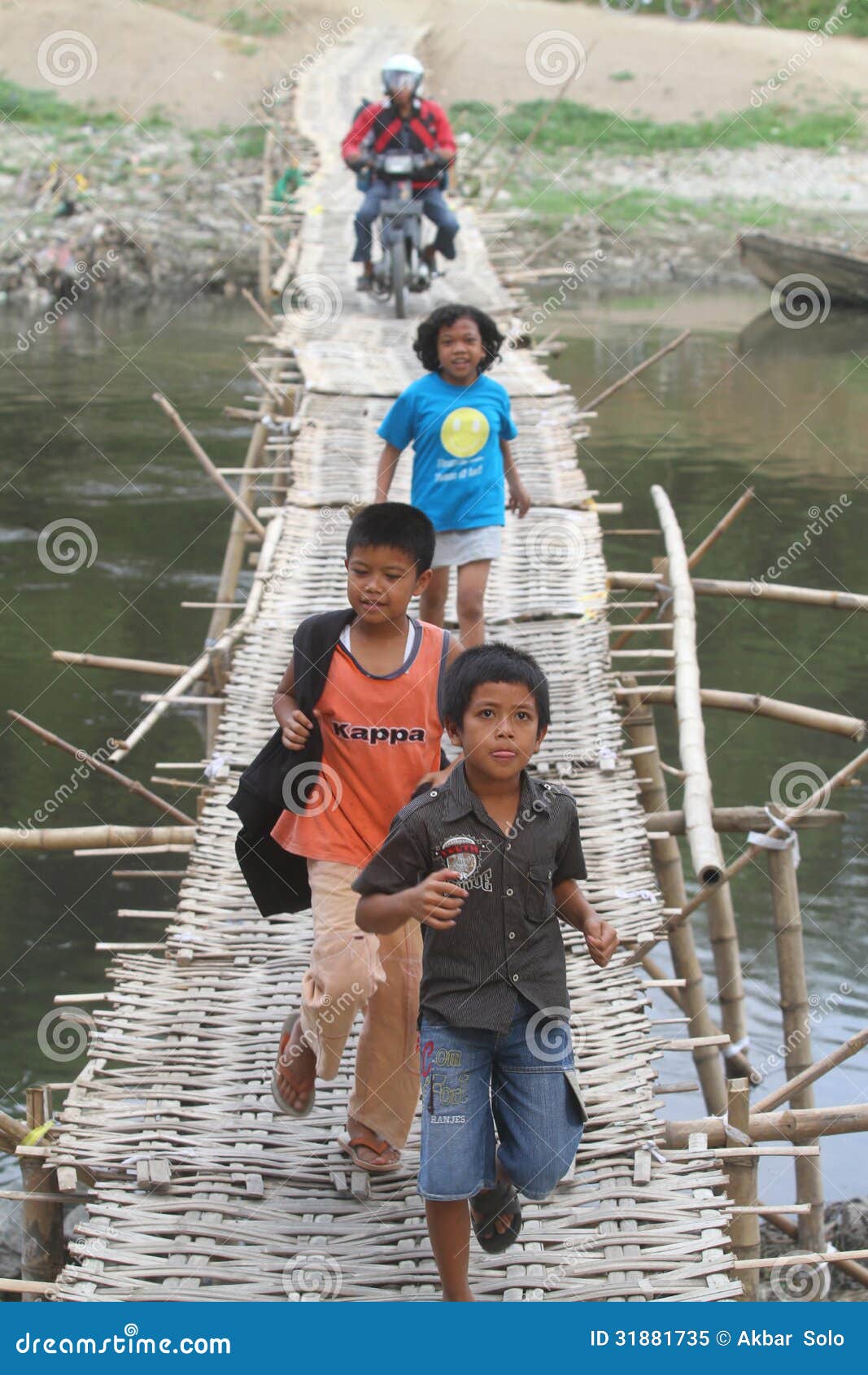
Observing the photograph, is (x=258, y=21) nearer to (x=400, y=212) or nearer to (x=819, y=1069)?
(x=400, y=212)

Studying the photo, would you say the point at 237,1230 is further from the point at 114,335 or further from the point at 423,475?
the point at 114,335

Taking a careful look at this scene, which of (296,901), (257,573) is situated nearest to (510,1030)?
(296,901)

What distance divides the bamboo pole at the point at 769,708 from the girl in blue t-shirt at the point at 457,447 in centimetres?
72

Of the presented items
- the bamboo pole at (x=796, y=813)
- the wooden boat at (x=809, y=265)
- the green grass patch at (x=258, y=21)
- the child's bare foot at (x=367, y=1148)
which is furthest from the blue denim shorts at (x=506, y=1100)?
the green grass patch at (x=258, y=21)

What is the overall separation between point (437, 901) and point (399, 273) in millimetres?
7027

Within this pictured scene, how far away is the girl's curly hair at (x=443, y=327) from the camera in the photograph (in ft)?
15.0

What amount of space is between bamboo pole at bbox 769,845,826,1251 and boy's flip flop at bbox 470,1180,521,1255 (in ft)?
8.03

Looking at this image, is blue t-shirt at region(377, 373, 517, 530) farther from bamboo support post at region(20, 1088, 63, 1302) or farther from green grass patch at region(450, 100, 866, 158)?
green grass patch at region(450, 100, 866, 158)

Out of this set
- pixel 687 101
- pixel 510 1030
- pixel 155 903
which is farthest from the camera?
pixel 687 101

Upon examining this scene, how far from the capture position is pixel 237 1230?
10.5 feet

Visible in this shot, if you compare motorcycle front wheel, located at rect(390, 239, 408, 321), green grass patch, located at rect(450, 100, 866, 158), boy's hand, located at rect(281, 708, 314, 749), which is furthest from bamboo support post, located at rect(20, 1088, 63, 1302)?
green grass patch, located at rect(450, 100, 866, 158)

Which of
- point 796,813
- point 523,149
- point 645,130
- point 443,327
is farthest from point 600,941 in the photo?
point 645,130

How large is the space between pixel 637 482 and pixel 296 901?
449 inches

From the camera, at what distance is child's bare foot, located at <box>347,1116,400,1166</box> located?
3.31 metres
